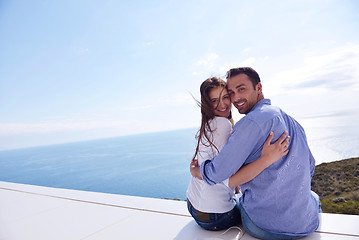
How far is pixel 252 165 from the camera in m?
1.21

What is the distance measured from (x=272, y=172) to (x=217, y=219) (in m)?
0.56

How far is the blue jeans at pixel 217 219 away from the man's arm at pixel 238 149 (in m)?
0.43

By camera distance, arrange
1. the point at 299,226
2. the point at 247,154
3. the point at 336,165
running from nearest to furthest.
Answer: the point at 247,154, the point at 299,226, the point at 336,165

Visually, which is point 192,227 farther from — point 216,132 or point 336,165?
point 336,165

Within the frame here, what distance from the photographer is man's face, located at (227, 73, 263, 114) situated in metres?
1.38

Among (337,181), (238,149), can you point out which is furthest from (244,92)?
(337,181)

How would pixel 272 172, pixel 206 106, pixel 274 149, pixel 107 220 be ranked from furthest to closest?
1. pixel 107 220
2. pixel 206 106
3. pixel 272 172
4. pixel 274 149

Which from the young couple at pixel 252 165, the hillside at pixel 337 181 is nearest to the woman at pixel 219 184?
the young couple at pixel 252 165

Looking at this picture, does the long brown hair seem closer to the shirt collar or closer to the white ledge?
the shirt collar

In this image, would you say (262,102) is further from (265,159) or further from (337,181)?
(337,181)

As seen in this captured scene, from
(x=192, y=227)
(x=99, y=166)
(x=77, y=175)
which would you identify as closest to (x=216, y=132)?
(x=192, y=227)

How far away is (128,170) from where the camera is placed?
62.7 metres

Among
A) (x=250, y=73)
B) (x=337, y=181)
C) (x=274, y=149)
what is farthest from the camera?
(x=337, y=181)

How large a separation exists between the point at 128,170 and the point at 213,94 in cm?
6430
